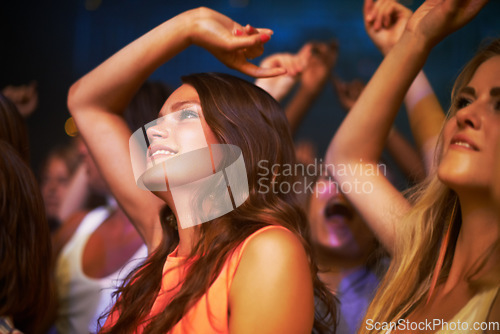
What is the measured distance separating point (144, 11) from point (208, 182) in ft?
2.36

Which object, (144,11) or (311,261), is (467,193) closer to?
(311,261)

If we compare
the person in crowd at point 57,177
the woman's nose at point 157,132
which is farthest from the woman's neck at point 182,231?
the person in crowd at point 57,177

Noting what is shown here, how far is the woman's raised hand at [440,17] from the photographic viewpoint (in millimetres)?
1074

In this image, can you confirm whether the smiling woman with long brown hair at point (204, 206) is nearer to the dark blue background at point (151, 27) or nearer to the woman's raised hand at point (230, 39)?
the woman's raised hand at point (230, 39)

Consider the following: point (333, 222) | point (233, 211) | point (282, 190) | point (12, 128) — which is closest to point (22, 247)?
point (12, 128)

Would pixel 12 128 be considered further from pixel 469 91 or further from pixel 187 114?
pixel 469 91

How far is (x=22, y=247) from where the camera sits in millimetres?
1285

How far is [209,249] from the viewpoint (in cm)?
107

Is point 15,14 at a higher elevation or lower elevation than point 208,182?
higher

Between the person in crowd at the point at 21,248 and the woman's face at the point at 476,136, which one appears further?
the person in crowd at the point at 21,248

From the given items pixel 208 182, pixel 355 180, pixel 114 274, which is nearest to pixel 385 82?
pixel 355 180

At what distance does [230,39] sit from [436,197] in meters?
0.61

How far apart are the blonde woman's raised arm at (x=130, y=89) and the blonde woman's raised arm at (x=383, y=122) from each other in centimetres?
30

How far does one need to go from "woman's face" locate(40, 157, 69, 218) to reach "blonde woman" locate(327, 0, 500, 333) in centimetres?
100
